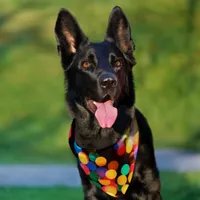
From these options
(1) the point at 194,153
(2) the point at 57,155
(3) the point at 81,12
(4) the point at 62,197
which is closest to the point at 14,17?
(3) the point at 81,12

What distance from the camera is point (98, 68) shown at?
4105 millimetres

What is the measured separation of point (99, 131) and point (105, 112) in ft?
0.90

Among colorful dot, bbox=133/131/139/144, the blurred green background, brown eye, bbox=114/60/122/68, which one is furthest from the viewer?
the blurred green background

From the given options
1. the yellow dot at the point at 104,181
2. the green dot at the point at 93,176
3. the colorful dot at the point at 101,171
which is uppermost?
the colorful dot at the point at 101,171

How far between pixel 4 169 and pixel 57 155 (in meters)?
0.77

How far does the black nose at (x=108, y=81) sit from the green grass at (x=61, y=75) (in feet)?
10.4

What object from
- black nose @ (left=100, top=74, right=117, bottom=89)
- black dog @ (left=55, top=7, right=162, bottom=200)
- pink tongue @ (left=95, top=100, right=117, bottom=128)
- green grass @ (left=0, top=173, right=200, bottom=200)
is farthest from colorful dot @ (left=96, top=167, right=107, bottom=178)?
green grass @ (left=0, top=173, right=200, bottom=200)

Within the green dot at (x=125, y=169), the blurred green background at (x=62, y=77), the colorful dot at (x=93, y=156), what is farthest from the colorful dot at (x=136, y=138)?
the blurred green background at (x=62, y=77)

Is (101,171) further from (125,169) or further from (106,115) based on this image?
(106,115)

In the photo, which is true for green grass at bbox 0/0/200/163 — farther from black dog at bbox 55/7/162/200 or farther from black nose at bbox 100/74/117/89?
black nose at bbox 100/74/117/89

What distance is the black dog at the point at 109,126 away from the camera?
13.8 ft

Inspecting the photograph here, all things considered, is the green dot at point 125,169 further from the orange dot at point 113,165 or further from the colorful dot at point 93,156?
the colorful dot at point 93,156

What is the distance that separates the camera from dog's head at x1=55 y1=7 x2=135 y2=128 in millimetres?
4090

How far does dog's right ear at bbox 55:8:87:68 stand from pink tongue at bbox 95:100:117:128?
18.1 inches
